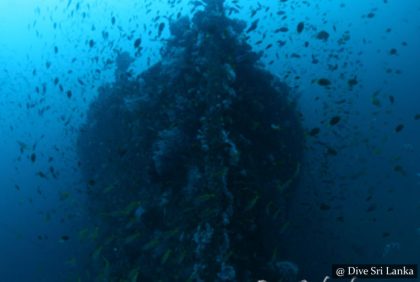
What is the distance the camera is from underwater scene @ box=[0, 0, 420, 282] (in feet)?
30.2

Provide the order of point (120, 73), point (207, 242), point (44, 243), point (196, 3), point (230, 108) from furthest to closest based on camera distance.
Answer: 1. point (44, 243)
2. point (120, 73)
3. point (196, 3)
4. point (230, 108)
5. point (207, 242)

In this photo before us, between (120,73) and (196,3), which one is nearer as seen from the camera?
(196,3)

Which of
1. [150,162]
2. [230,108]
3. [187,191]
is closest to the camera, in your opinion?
[187,191]

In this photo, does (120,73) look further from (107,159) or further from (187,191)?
(187,191)

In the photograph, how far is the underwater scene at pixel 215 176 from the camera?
9.21m

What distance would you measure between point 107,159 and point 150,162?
3.80m

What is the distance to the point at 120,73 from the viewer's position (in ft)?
54.6

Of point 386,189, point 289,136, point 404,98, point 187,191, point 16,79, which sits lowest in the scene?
point 187,191

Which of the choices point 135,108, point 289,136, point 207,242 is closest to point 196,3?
point 135,108

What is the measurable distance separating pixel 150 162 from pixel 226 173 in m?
2.90

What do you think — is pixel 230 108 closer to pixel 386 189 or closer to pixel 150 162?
pixel 150 162

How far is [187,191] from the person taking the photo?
9.59 meters

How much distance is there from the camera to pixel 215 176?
9.07 m

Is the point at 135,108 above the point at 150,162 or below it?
above
